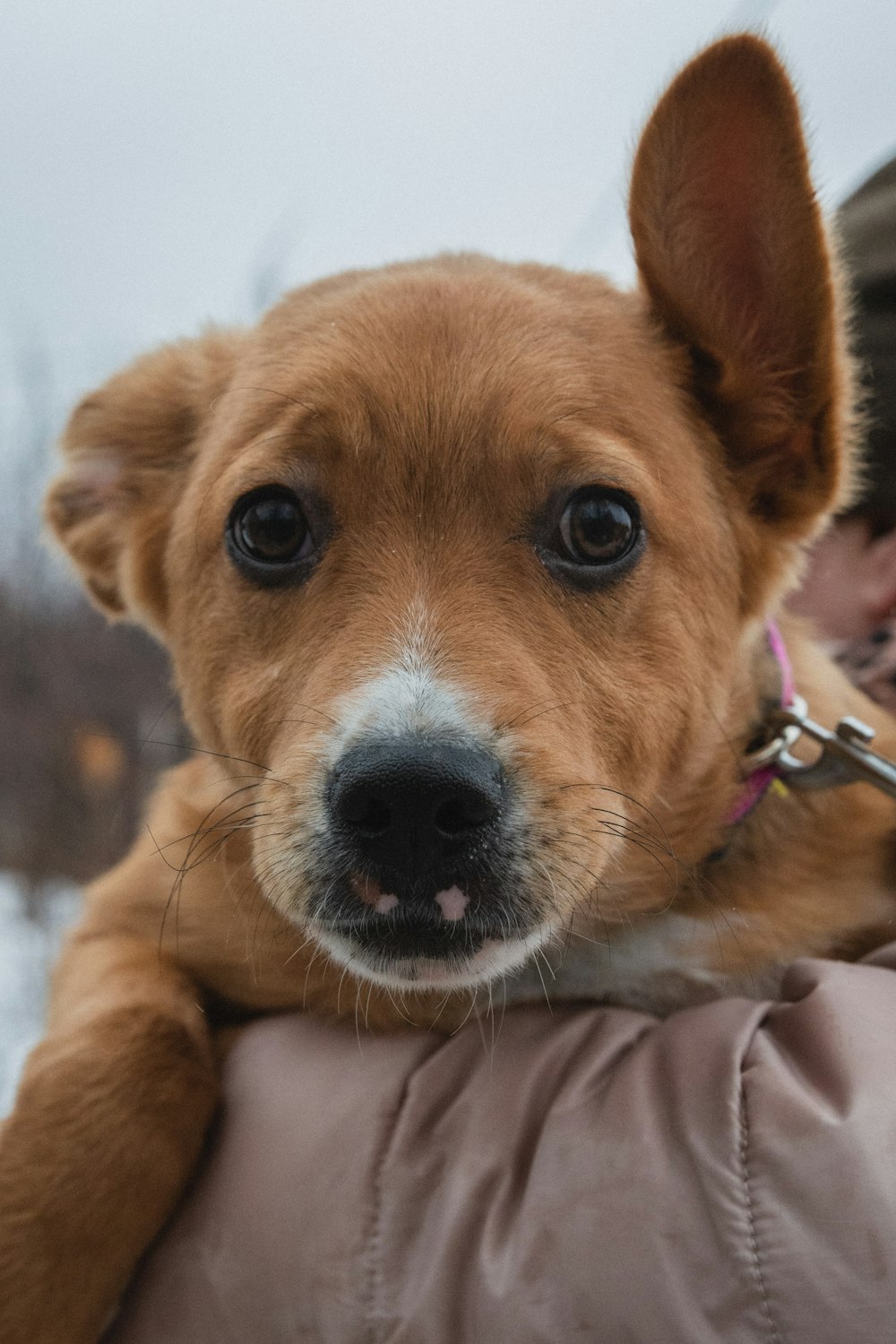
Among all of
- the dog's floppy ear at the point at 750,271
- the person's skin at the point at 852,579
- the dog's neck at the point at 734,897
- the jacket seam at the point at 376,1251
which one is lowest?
the jacket seam at the point at 376,1251

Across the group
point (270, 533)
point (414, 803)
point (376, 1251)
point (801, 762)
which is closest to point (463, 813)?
point (414, 803)

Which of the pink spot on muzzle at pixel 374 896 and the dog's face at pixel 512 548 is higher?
the dog's face at pixel 512 548

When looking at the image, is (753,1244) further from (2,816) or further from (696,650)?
(2,816)

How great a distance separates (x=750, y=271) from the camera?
8.68 ft

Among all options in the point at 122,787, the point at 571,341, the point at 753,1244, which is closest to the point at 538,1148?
the point at 753,1244

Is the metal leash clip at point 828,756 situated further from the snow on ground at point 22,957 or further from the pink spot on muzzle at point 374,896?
the snow on ground at point 22,957

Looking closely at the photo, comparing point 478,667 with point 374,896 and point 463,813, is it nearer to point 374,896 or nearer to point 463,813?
point 463,813

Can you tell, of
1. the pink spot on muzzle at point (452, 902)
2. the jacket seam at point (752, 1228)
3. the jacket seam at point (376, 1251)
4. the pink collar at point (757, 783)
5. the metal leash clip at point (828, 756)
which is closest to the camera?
the jacket seam at point (752, 1228)

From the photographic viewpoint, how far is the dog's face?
198 cm

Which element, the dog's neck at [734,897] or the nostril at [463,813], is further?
the dog's neck at [734,897]

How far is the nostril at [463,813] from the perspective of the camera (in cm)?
185

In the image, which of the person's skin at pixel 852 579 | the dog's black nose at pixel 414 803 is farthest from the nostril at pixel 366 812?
the person's skin at pixel 852 579

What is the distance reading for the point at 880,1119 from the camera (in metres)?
1.62

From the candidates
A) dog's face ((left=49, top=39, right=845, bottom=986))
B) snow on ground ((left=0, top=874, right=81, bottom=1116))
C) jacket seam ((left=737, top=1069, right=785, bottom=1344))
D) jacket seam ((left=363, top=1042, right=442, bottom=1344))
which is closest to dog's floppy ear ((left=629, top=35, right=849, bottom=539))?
dog's face ((left=49, top=39, right=845, bottom=986))
